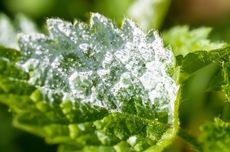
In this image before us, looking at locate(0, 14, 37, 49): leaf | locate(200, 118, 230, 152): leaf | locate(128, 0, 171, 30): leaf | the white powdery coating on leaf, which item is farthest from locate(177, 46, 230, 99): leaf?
locate(0, 14, 37, 49): leaf

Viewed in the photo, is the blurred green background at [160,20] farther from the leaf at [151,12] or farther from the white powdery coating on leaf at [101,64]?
the white powdery coating on leaf at [101,64]

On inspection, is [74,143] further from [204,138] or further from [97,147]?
[204,138]

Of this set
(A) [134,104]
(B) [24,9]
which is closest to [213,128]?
(A) [134,104]

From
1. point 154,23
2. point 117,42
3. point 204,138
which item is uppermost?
point 154,23

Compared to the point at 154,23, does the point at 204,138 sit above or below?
below

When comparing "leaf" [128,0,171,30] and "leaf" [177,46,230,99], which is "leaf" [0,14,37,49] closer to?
"leaf" [128,0,171,30]

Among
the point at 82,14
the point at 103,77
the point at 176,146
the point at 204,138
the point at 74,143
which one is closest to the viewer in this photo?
the point at 204,138

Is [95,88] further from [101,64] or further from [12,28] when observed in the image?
[12,28]
